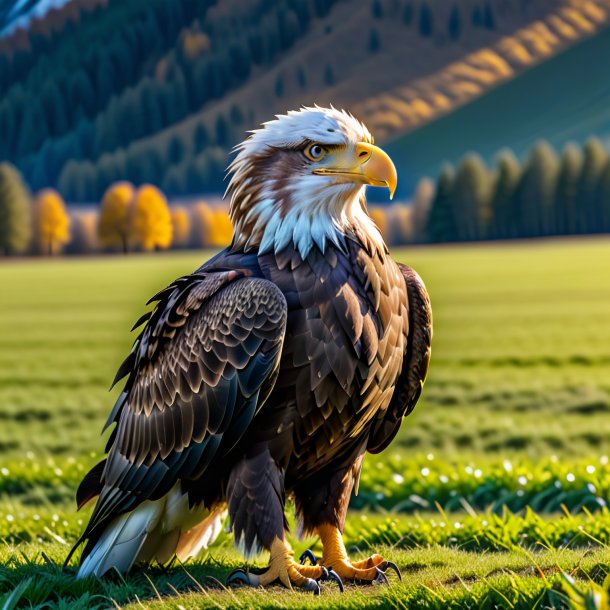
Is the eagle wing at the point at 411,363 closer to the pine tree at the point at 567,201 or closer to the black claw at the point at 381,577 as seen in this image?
the black claw at the point at 381,577

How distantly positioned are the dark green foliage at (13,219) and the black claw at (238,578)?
264 feet

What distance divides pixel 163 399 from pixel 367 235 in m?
1.40

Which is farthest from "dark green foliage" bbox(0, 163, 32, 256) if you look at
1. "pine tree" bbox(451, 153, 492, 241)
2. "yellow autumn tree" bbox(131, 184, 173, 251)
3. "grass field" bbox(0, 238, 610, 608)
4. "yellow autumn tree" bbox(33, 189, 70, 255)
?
"grass field" bbox(0, 238, 610, 608)

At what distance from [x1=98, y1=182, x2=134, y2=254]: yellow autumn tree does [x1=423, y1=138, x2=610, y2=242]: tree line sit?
106 ft

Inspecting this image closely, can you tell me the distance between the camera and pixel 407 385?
18.7 ft

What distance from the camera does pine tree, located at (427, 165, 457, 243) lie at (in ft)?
271

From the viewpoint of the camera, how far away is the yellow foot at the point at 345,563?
17.8 feet

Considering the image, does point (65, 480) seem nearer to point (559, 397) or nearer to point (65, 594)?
point (65, 594)

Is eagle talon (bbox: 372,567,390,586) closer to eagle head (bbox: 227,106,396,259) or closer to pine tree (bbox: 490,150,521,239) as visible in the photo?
eagle head (bbox: 227,106,396,259)

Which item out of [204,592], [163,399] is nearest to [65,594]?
[204,592]

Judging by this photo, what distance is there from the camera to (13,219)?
84500mm

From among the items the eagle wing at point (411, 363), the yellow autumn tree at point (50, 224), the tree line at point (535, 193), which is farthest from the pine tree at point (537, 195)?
the eagle wing at point (411, 363)

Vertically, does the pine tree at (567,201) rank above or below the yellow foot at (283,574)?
below

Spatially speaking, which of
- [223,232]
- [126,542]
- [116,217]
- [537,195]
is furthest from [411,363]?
[537,195]
